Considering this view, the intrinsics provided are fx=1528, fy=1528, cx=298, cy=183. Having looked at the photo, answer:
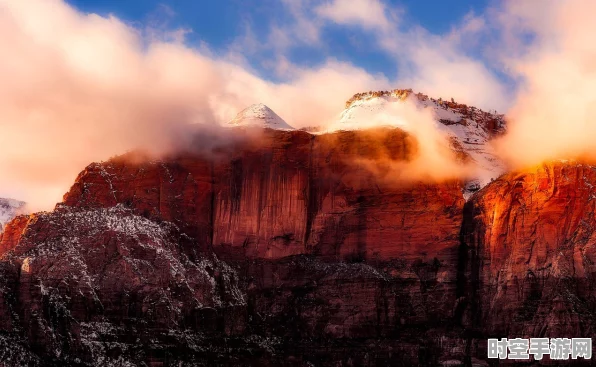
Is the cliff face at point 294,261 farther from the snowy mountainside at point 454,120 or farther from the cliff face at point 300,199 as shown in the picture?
the snowy mountainside at point 454,120

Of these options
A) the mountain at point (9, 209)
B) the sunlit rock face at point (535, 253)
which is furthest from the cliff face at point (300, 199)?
the mountain at point (9, 209)

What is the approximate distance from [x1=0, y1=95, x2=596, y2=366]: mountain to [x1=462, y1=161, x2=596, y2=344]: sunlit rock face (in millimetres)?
167

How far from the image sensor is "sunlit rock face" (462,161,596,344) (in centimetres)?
14600

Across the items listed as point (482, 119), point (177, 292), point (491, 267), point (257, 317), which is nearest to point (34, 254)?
point (177, 292)

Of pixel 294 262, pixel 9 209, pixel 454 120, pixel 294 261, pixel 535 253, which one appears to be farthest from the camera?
pixel 9 209

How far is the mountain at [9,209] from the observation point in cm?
19448

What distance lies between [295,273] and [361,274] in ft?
22.7

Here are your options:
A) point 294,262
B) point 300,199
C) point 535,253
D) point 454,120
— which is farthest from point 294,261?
point 454,120

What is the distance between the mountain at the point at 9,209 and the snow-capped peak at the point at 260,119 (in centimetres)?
4034

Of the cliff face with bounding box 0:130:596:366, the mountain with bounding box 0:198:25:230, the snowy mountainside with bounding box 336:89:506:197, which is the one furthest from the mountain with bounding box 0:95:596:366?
the mountain with bounding box 0:198:25:230

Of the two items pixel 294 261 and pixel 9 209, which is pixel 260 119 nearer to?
pixel 294 261

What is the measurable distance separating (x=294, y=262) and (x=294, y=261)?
0.16m

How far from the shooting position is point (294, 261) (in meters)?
159

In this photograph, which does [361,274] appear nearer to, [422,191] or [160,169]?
[422,191]
